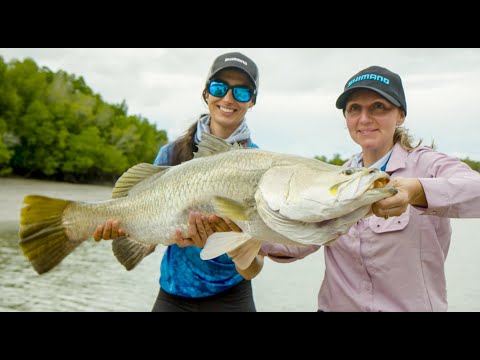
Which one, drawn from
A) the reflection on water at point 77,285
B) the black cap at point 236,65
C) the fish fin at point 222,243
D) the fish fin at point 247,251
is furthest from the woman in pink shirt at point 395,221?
the reflection on water at point 77,285

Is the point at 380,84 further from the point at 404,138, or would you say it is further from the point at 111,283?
the point at 111,283

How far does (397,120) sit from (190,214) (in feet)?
4.65

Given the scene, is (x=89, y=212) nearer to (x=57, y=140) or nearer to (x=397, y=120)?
(x=397, y=120)

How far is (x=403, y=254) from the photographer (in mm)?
2689

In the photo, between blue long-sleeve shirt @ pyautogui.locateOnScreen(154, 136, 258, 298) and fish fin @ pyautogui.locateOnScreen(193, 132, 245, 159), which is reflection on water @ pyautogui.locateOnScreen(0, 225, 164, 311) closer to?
blue long-sleeve shirt @ pyautogui.locateOnScreen(154, 136, 258, 298)

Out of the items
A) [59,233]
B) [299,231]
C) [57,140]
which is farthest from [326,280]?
[57,140]

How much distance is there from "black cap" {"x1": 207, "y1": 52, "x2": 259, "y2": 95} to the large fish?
0.64 m

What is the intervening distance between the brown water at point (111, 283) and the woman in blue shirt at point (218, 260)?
821 cm

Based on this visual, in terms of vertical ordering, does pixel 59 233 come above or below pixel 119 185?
below

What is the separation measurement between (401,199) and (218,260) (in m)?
1.70

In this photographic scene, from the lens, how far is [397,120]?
3051mm

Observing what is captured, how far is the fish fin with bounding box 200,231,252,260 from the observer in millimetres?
2852

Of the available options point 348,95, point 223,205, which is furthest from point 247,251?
point 348,95

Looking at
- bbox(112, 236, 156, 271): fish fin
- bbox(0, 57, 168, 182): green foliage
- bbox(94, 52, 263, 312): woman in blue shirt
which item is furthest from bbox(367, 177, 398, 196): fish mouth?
bbox(0, 57, 168, 182): green foliage
